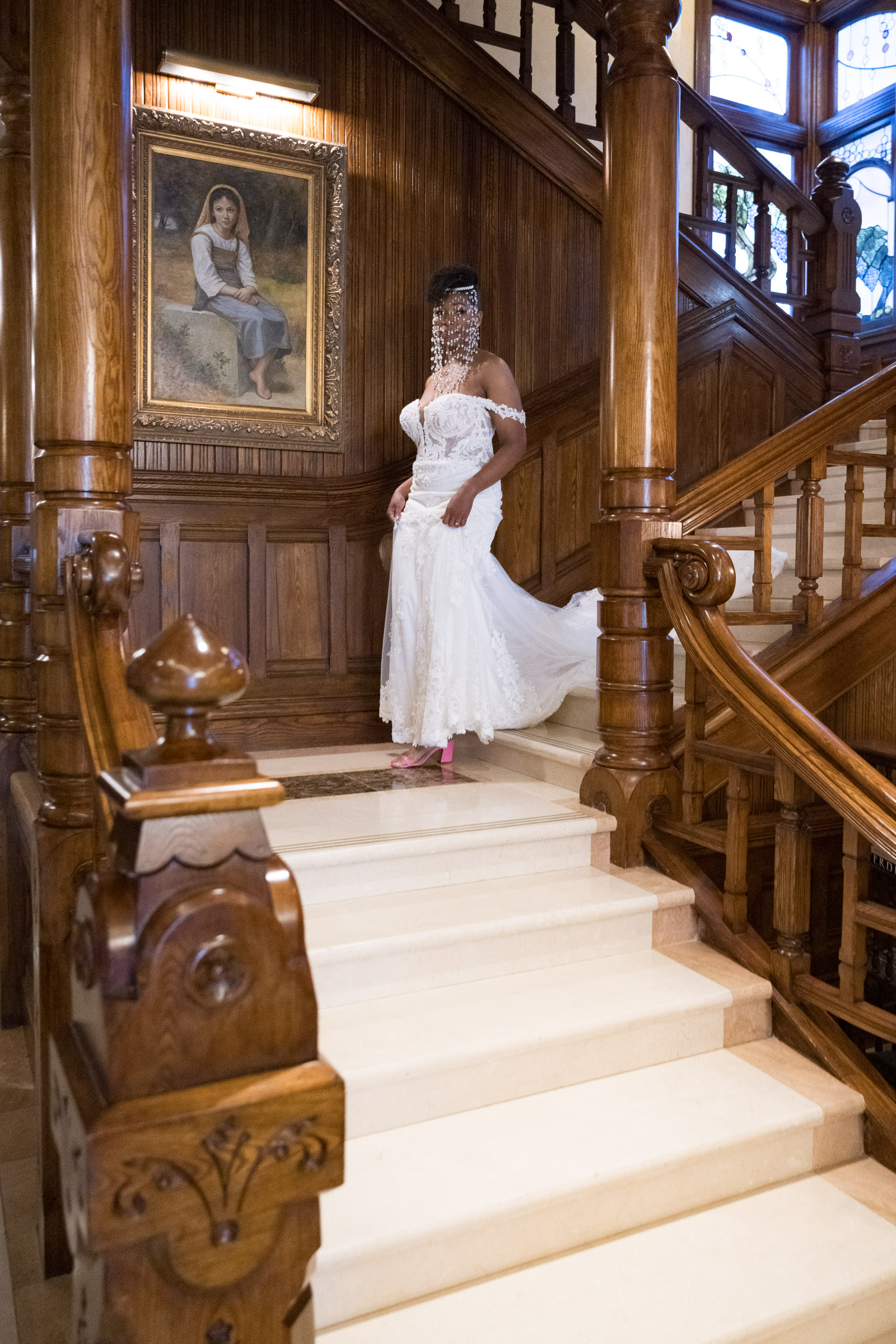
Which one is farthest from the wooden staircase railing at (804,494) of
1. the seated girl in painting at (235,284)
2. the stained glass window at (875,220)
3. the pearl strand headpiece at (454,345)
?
the stained glass window at (875,220)

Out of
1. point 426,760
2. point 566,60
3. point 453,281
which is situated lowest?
point 426,760

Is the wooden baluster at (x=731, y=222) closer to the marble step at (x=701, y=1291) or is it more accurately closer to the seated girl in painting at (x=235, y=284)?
the seated girl in painting at (x=235, y=284)

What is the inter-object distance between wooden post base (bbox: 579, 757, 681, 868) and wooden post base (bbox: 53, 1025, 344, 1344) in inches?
97.7

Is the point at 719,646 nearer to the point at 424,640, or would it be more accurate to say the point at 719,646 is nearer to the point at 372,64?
the point at 424,640

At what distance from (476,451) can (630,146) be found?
121 centimetres

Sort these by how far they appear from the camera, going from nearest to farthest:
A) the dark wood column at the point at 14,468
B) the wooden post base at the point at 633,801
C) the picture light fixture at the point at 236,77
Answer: the wooden post base at the point at 633,801 → the dark wood column at the point at 14,468 → the picture light fixture at the point at 236,77

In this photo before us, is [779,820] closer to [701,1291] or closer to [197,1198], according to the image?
[701,1291]

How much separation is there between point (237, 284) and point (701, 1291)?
4.33m

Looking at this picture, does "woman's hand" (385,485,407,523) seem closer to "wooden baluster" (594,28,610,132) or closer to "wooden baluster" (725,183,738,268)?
"wooden baluster" (594,28,610,132)

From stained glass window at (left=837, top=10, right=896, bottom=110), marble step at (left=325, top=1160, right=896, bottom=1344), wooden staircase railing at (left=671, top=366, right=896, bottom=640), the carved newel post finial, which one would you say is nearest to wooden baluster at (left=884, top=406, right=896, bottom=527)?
wooden staircase railing at (left=671, top=366, right=896, bottom=640)

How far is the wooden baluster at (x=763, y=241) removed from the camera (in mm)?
5832

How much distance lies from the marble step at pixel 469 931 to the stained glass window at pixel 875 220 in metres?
5.45

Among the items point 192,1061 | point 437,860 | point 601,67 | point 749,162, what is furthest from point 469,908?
point 749,162

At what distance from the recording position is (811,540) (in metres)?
3.67
